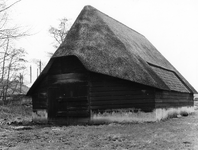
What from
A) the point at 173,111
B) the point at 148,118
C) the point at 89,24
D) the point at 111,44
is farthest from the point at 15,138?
the point at 173,111

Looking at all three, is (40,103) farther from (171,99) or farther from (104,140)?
(104,140)

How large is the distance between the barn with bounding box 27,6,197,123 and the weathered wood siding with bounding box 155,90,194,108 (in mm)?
60

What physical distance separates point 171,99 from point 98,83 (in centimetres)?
636

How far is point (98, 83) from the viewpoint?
624 inches

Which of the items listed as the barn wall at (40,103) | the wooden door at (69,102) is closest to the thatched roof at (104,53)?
the barn wall at (40,103)

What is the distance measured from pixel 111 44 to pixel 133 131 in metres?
6.65

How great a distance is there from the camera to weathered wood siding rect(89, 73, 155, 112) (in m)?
15.4

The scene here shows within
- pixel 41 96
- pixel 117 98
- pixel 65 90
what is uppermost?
pixel 65 90

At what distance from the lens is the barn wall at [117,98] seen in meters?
15.4

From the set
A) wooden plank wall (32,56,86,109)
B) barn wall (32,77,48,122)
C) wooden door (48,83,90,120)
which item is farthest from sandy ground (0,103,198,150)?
barn wall (32,77,48,122)

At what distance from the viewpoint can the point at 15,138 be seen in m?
11.1

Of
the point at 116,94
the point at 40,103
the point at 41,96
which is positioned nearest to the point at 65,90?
the point at 41,96

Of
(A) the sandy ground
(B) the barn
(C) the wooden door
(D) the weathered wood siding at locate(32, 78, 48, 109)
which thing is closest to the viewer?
(A) the sandy ground

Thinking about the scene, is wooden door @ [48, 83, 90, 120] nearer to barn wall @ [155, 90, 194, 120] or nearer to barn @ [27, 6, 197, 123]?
barn @ [27, 6, 197, 123]
